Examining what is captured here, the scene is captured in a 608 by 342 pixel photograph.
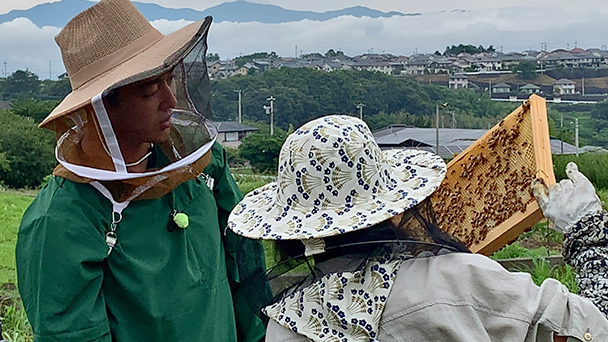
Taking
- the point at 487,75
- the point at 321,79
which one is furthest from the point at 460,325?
A: the point at 487,75

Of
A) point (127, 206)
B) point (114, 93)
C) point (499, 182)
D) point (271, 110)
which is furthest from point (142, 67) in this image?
point (271, 110)

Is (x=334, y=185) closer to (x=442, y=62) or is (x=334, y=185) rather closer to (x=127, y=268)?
(x=127, y=268)

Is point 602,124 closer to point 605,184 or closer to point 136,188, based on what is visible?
point 605,184

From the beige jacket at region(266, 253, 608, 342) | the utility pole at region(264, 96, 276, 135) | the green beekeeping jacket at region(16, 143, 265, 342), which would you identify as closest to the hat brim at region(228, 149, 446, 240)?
the beige jacket at region(266, 253, 608, 342)

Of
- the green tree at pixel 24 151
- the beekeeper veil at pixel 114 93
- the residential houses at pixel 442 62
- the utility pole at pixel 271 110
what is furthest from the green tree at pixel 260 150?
the green tree at pixel 24 151

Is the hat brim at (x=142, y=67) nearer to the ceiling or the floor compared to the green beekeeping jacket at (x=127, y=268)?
nearer to the ceiling

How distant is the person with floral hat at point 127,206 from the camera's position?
1.66m

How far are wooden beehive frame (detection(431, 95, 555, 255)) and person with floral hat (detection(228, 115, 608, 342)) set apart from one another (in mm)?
527

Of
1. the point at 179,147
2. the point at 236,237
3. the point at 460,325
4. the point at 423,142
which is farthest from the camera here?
the point at 423,142

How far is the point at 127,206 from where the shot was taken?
1.80 metres

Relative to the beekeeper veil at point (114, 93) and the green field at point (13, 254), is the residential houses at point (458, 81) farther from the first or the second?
the beekeeper veil at point (114, 93)

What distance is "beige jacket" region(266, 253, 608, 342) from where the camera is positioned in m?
1.38

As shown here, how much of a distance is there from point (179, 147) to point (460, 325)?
1.05 meters

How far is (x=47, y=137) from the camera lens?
6.67 metres
